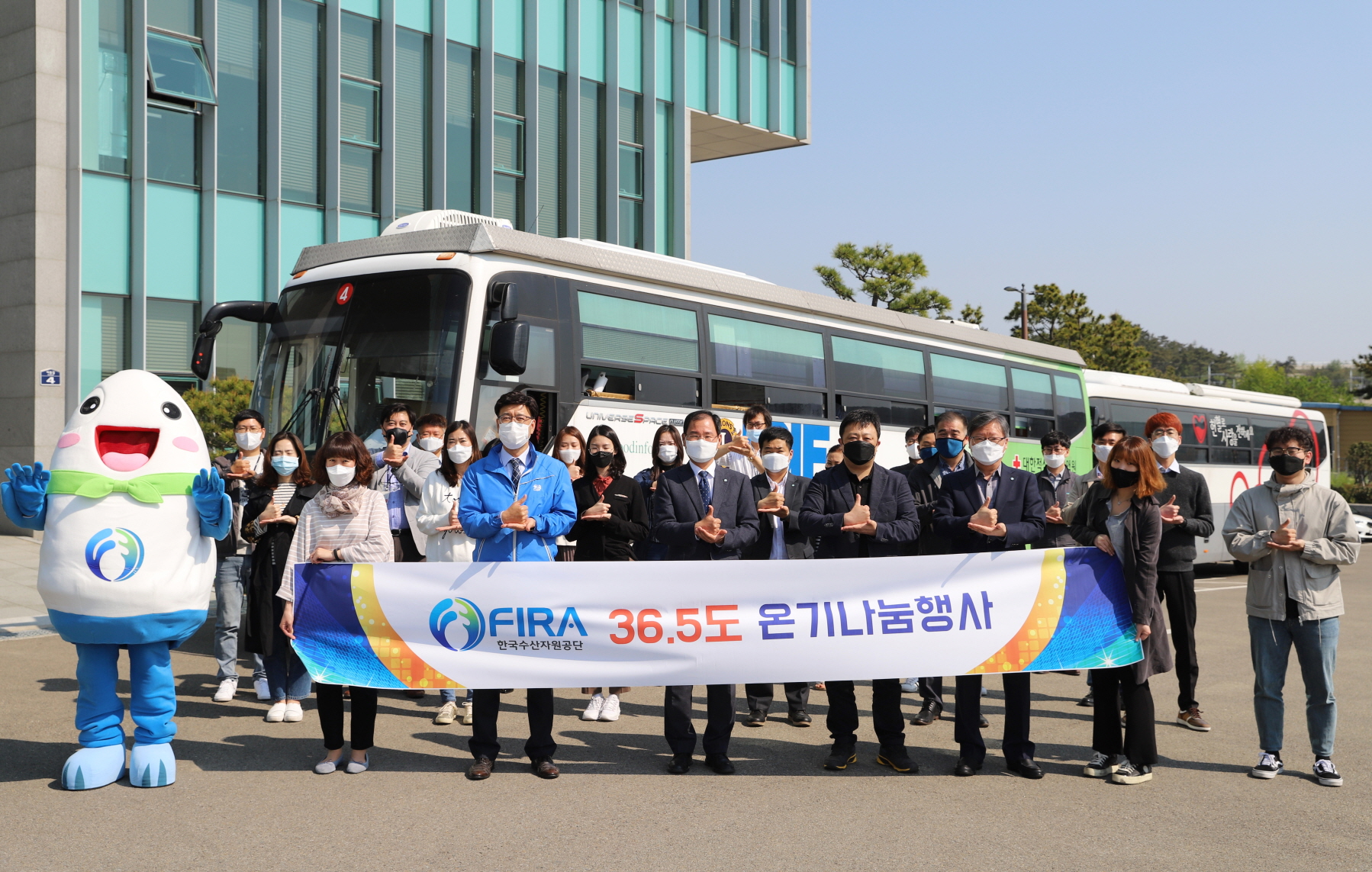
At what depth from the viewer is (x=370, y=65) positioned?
21.8 metres

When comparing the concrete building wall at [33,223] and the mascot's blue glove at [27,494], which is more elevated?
the concrete building wall at [33,223]

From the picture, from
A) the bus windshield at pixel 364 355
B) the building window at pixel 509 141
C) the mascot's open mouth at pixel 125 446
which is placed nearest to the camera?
the mascot's open mouth at pixel 125 446

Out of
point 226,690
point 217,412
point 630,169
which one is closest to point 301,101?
point 217,412

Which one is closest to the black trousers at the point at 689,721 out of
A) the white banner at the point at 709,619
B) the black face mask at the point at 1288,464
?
the white banner at the point at 709,619

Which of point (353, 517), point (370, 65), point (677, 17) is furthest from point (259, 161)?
point (353, 517)

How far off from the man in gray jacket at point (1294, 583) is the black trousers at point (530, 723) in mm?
3764

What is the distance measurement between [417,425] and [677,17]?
20414mm

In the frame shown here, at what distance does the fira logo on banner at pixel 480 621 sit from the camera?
6.16 meters

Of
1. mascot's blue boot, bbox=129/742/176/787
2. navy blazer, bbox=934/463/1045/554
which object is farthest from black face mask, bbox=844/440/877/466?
mascot's blue boot, bbox=129/742/176/787

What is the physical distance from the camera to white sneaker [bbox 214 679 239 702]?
7.74 meters

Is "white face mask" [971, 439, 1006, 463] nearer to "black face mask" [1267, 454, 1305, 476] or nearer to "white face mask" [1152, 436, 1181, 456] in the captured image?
"black face mask" [1267, 454, 1305, 476]

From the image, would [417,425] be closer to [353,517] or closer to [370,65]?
[353,517]

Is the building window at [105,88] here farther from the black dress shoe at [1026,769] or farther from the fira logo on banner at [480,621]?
the black dress shoe at [1026,769]

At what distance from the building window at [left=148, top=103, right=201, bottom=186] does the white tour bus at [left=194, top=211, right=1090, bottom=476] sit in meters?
9.50
